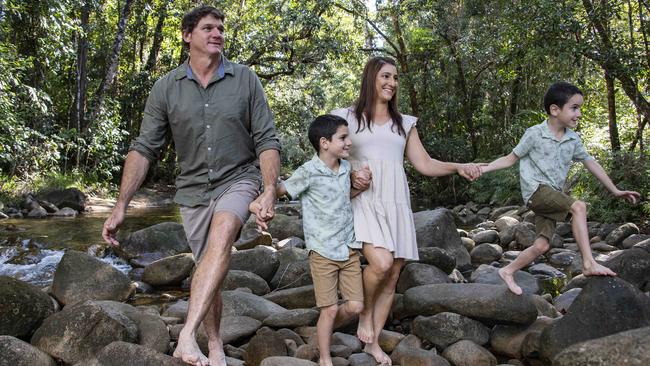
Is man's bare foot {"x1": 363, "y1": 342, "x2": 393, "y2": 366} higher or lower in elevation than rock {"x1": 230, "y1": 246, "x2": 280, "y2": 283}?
higher

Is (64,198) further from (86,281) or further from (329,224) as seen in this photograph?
(329,224)

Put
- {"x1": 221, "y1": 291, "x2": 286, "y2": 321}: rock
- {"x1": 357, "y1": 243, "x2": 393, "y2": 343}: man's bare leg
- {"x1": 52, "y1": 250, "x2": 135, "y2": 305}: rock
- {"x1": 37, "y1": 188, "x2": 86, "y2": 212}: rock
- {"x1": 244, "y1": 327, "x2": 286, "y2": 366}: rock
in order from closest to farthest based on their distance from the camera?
{"x1": 357, "y1": 243, "x2": 393, "y2": 343}: man's bare leg → {"x1": 244, "y1": 327, "x2": 286, "y2": 366}: rock → {"x1": 221, "y1": 291, "x2": 286, "y2": 321}: rock → {"x1": 52, "y1": 250, "x2": 135, "y2": 305}: rock → {"x1": 37, "y1": 188, "x2": 86, "y2": 212}: rock

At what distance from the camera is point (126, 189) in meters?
3.63

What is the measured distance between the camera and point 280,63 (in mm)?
19297

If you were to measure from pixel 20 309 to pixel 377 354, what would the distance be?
2689mm

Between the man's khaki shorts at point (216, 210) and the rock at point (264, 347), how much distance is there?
33.8 inches

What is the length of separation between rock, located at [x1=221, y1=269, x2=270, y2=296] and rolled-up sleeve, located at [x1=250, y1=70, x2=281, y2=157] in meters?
2.79

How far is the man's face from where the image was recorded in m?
3.59

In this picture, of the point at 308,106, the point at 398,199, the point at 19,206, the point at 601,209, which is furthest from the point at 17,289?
the point at 308,106

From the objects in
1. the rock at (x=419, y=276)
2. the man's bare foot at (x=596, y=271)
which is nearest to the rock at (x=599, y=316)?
the man's bare foot at (x=596, y=271)

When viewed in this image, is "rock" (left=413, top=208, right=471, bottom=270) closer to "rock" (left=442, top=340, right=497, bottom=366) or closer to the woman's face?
"rock" (left=442, top=340, right=497, bottom=366)

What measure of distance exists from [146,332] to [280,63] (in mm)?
15658

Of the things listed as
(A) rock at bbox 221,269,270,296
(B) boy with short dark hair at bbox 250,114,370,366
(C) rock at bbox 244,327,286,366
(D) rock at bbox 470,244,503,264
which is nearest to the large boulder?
(C) rock at bbox 244,327,286,366

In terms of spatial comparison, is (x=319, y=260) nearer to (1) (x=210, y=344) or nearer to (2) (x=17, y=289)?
(1) (x=210, y=344)
